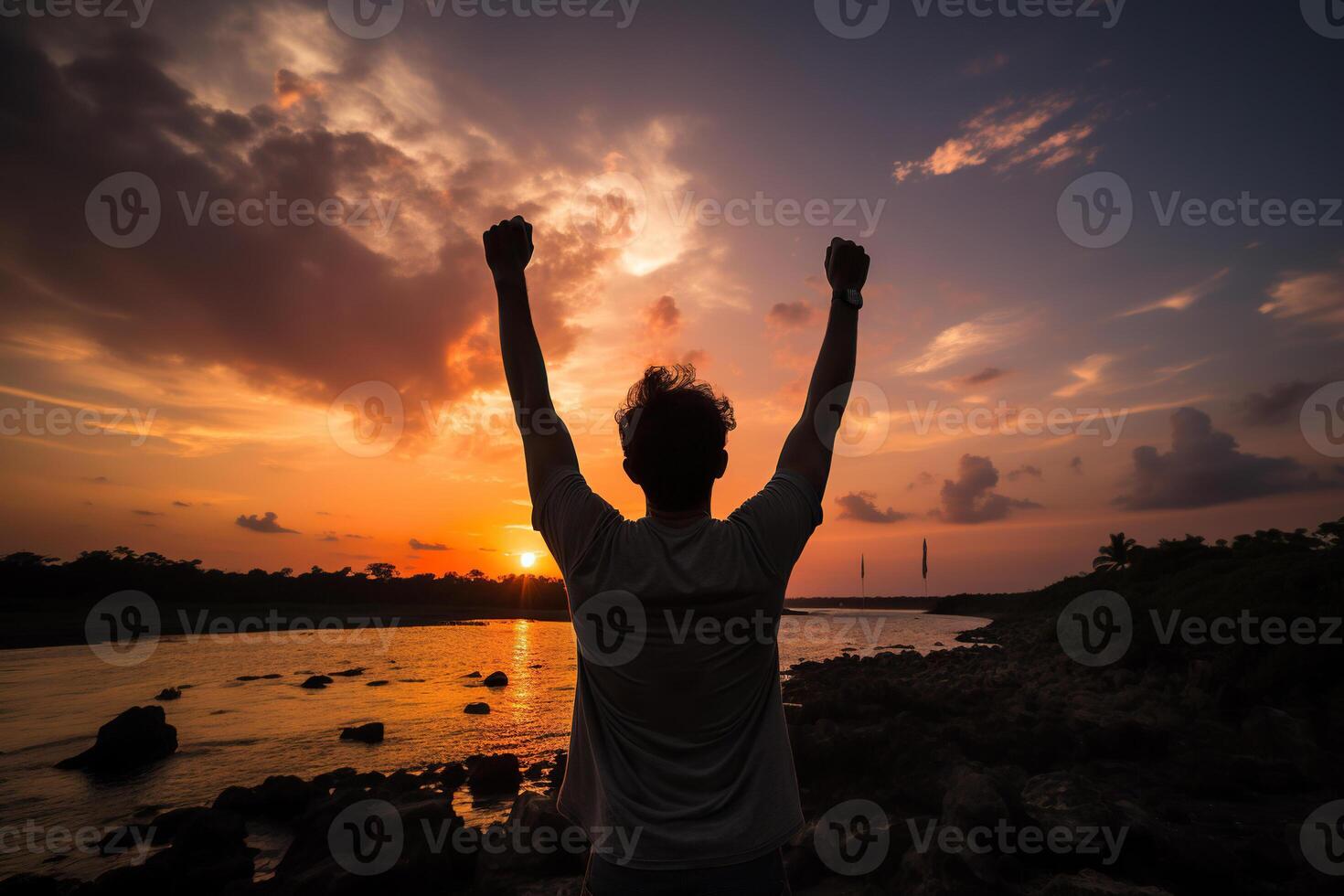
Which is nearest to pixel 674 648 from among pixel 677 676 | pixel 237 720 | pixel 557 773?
pixel 677 676

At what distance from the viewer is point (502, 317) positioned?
6.66 ft

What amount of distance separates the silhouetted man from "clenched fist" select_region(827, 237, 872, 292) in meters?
0.85

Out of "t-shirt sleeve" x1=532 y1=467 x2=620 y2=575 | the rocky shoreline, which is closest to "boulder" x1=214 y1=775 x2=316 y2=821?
the rocky shoreline

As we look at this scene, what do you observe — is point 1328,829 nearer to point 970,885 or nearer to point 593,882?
point 970,885

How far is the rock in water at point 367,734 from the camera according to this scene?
54.1ft

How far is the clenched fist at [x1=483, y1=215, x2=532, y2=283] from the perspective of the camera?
2.10 meters

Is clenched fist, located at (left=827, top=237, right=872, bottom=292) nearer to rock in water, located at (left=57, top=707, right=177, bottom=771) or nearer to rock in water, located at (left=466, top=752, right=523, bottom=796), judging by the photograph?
rock in water, located at (left=466, top=752, right=523, bottom=796)

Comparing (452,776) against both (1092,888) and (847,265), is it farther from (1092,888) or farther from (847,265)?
(847,265)

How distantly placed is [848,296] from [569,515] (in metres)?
1.33

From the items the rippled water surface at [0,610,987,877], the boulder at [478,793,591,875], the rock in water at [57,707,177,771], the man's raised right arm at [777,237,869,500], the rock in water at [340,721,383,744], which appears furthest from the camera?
the rock in water at [340,721,383,744]

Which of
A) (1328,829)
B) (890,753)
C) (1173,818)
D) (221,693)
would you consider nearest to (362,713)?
(221,693)

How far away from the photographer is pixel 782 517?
71.1 inches

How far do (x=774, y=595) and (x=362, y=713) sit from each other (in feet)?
75.8

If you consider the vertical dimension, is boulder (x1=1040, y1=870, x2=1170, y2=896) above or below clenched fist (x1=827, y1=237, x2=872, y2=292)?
below
